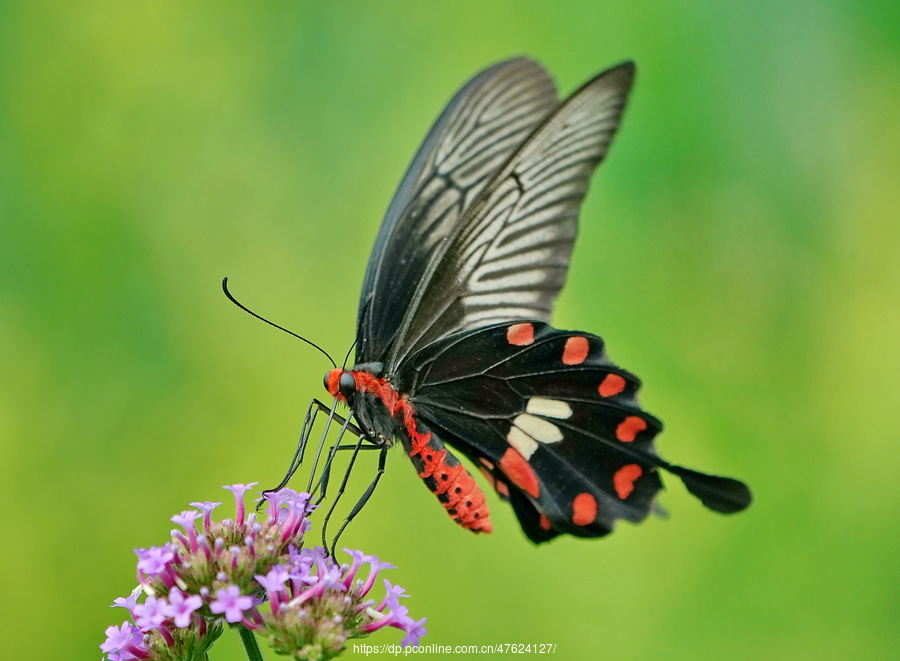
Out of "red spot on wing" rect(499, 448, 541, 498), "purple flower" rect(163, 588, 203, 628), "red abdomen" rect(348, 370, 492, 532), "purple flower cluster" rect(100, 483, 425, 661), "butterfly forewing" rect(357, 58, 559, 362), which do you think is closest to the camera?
"purple flower" rect(163, 588, 203, 628)

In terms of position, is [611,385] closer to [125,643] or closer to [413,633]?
[413,633]

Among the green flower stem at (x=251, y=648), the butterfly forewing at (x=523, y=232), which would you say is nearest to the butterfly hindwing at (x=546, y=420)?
the butterfly forewing at (x=523, y=232)

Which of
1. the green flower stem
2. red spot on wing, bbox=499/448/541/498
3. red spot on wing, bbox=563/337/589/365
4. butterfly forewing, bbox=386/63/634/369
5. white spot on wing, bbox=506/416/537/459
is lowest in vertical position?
the green flower stem

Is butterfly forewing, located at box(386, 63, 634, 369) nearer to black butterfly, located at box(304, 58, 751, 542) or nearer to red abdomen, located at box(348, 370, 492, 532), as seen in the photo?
black butterfly, located at box(304, 58, 751, 542)

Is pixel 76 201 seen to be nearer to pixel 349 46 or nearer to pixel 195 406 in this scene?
pixel 195 406

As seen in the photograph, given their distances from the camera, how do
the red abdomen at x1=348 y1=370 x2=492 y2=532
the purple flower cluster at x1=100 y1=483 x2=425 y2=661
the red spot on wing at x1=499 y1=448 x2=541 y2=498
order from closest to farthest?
the purple flower cluster at x1=100 y1=483 x2=425 y2=661
the red abdomen at x1=348 y1=370 x2=492 y2=532
the red spot on wing at x1=499 y1=448 x2=541 y2=498

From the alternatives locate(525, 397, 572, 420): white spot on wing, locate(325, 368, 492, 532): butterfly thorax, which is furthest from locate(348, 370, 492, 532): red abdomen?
locate(525, 397, 572, 420): white spot on wing
